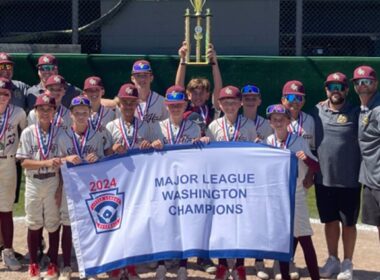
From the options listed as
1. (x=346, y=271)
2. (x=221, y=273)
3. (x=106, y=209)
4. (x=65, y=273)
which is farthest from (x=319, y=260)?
(x=65, y=273)

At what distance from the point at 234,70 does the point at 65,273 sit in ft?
18.9

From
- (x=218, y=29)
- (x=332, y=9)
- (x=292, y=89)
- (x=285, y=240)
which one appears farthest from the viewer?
(x=332, y=9)

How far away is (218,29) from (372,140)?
9.30 meters

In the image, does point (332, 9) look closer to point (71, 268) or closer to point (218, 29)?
point (218, 29)

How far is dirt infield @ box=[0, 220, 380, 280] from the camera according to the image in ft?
23.3

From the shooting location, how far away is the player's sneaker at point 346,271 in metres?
6.97

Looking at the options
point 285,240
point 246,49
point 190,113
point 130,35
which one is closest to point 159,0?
point 130,35

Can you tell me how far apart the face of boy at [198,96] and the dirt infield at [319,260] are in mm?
1476

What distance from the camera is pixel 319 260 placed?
7.68 m

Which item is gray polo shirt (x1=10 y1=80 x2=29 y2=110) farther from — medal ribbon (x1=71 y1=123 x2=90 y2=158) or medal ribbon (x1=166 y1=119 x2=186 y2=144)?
medal ribbon (x1=166 y1=119 x2=186 y2=144)

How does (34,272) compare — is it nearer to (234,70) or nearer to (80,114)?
(80,114)

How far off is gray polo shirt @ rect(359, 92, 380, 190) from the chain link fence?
9025 millimetres

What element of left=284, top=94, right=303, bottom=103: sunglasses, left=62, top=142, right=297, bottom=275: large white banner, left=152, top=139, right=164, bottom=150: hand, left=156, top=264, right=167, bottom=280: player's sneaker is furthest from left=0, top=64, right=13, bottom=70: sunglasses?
left=284, top=94, right=303, bottom=103: sunglasses

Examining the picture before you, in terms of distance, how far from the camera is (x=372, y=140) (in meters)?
6.65
